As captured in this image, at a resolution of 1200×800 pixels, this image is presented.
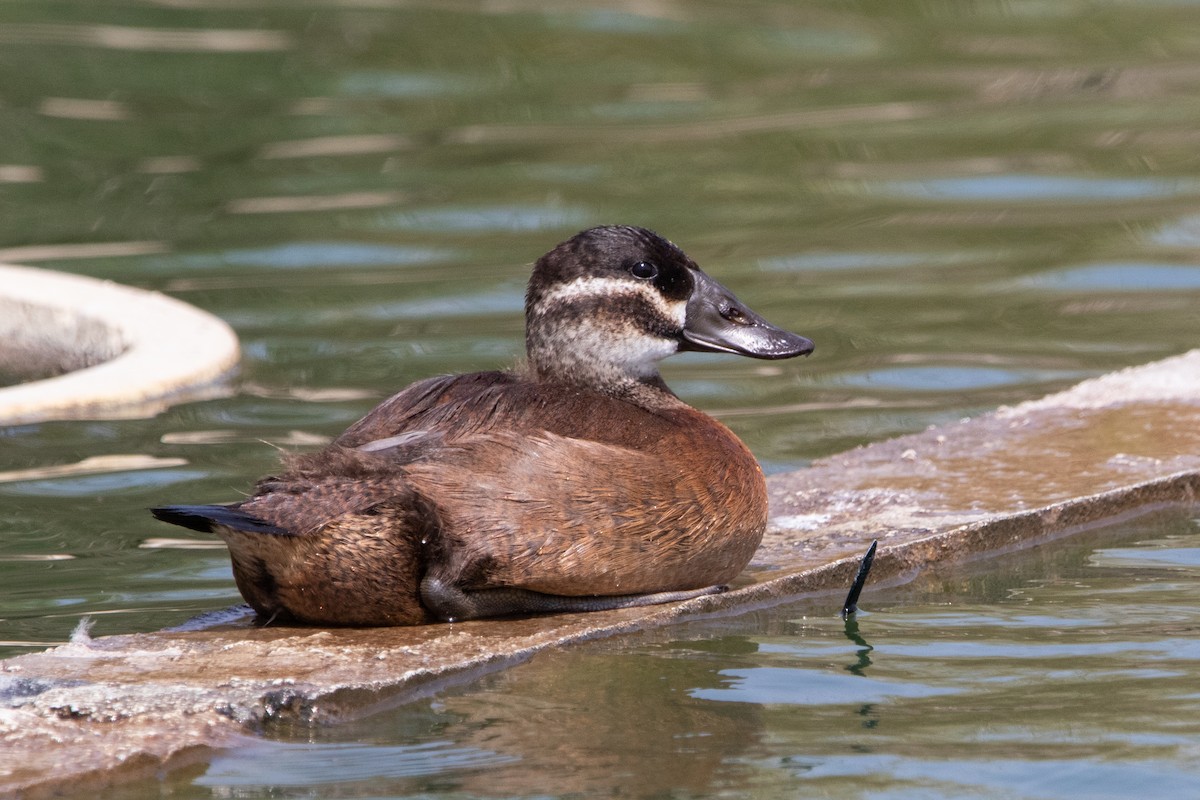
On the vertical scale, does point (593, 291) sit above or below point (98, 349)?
below

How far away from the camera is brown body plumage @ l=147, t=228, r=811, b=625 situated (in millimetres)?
4766

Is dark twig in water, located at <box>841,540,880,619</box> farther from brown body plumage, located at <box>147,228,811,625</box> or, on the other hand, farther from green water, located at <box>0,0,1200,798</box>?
brown body plumage, located at <box>147,228,811,625</box>

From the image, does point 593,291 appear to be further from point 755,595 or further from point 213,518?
point 213,518

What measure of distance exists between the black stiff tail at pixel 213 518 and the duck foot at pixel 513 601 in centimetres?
41

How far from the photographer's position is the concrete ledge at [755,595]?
420 centimetres

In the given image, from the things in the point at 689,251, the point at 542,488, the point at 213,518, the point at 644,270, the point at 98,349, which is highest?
the point at 689,251

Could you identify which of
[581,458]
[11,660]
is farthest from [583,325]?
[11,660]

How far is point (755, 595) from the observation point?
5227mm

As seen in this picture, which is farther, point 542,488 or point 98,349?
point 98,349

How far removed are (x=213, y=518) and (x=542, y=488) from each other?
0.77 meters

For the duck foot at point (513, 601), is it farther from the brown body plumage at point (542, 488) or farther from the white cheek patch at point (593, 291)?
the white cheek patch at point (593, 291)

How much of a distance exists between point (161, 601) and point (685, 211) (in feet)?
21.3

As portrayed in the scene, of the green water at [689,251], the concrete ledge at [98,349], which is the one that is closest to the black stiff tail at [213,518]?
the green water at [689,251]

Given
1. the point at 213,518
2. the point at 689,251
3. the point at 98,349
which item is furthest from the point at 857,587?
the point at 689,251
